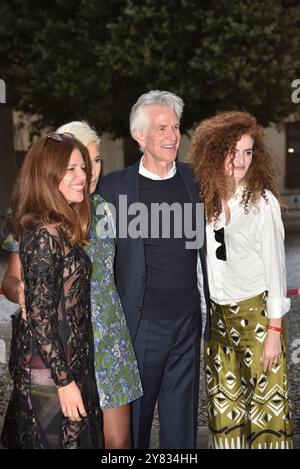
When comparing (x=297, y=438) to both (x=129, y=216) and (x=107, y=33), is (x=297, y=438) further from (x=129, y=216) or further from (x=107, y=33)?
(x=107, y=33)

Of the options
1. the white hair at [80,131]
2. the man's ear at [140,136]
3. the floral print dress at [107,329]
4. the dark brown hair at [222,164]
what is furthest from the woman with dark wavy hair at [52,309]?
the man's ear at [140,136]

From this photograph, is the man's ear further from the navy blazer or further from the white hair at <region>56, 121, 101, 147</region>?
the white hair at <region>56, 121, 101, 147</region>

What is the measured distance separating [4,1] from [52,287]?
15759mm

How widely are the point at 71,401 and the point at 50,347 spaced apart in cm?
26

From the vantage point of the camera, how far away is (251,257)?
308 cm

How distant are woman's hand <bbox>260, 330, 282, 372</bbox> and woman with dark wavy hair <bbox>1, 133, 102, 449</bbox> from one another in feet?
3.68

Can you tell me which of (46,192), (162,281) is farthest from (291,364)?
(46,192)

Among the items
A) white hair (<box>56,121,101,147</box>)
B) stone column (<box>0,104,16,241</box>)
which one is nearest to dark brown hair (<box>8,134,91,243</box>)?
white hair (<box>56,121,101,147</box>)

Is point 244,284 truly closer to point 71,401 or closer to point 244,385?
point 244,385

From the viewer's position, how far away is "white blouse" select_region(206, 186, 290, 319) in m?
3.00

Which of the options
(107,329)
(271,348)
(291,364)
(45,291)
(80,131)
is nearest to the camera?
(45,291)

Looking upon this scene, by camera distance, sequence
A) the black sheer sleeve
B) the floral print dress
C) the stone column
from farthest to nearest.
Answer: the stone column, the floral print dress, the black sheer sleeve

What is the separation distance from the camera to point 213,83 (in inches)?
579
